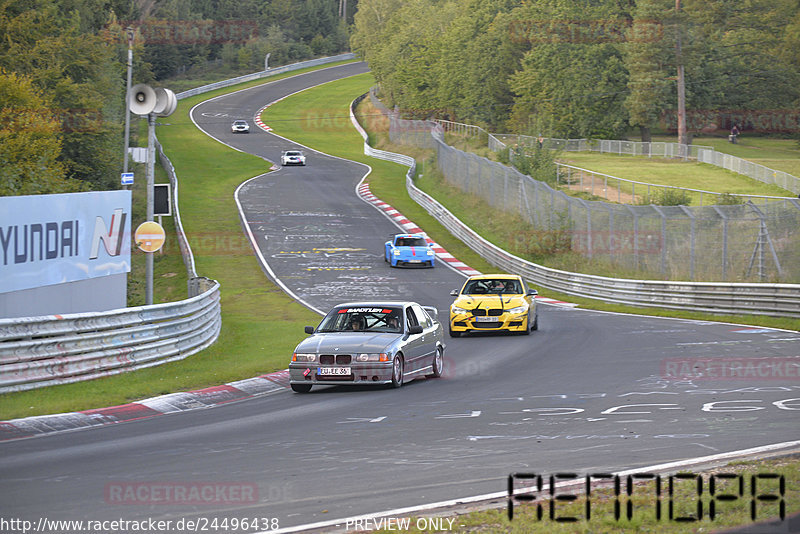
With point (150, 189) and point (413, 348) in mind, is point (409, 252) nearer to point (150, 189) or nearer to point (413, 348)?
point (150, 189)

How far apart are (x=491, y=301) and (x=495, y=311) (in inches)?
12.6

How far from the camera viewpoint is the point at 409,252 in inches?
1529

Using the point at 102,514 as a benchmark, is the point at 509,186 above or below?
above

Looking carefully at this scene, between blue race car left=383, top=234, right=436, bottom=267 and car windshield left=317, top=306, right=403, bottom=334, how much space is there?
2311 cm

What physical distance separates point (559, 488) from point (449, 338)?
15504mm

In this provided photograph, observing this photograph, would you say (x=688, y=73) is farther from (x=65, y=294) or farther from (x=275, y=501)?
(x=275, y=501)

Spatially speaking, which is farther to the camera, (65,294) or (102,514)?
(65,294)

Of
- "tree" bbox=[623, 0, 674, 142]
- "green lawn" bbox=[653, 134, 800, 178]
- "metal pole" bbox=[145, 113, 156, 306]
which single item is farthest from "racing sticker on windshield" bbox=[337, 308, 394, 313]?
"tree" bbox=[623, 0, 674, 142]

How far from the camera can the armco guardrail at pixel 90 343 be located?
1312 cm

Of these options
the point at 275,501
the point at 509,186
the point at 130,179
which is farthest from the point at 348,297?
the point at 275,501

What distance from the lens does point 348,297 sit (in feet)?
106

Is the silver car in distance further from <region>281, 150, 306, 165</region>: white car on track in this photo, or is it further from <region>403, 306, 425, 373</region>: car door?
<region>281, 150, 306, 165</region>: white car on track
